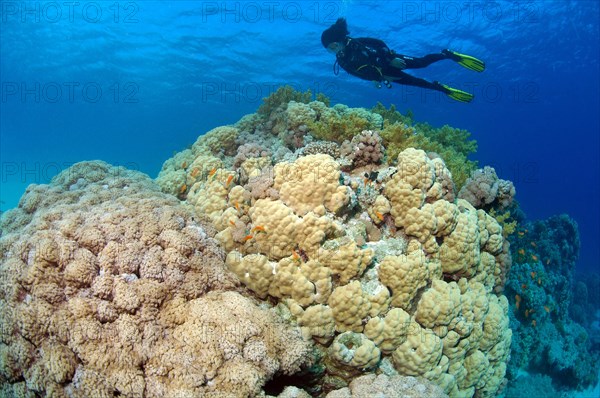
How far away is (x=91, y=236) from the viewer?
13.8ft

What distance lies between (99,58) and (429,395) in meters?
45.3

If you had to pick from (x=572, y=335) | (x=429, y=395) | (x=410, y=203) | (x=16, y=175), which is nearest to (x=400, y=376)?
(x=429, y=395)

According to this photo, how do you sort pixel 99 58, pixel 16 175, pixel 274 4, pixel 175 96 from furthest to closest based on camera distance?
pixel 16 175 < pixel 175 96 < pixel 99 58 < pixel 274 4

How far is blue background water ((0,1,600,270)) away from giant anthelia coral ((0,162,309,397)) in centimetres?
514

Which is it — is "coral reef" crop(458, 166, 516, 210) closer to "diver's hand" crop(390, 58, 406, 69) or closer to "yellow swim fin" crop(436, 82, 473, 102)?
"yellow swim fin" crop(436, 82, 473, 102)

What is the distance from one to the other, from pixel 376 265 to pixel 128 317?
3.08 meters

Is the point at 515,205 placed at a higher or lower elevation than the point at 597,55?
lower

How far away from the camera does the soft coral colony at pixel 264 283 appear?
351 cm

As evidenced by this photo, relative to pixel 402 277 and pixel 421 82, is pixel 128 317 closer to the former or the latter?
pixel 402 277

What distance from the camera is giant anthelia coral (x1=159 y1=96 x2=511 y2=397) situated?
4336 mm

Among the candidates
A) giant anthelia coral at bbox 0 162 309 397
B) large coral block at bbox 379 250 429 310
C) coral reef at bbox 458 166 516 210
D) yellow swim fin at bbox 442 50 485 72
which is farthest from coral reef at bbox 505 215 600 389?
giant anthelia coral at bbox 0 162 309 397

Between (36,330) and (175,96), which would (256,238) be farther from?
(175,96)

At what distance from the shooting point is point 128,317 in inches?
143

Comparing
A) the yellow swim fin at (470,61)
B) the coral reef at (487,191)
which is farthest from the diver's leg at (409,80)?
the coral reef at (487,191)
